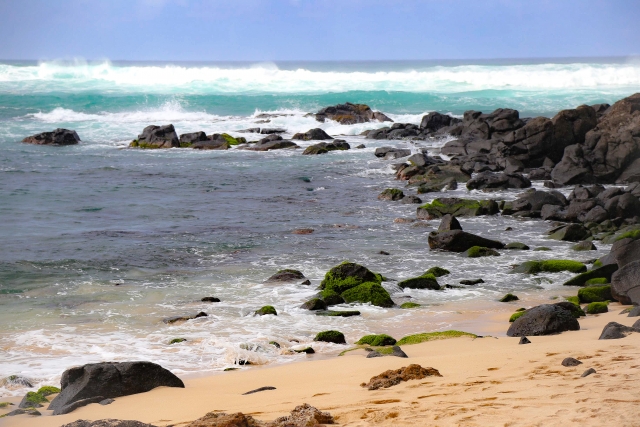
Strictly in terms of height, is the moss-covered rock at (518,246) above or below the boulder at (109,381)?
below

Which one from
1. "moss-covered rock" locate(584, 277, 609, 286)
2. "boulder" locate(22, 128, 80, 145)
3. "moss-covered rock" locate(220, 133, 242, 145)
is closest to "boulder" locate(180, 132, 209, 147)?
"moss-covered rock" locate(220, 133, 242, 145)

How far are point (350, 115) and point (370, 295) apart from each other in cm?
3380

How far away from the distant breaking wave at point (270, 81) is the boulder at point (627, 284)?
187 feet

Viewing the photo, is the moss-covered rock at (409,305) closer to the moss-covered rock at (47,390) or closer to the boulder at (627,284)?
the boulder at (627,284)

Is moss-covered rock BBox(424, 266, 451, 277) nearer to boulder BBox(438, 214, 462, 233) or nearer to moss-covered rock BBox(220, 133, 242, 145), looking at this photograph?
boulder BBox(438, 214, 462, 233)

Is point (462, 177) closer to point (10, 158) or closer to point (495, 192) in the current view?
point (495, 192)

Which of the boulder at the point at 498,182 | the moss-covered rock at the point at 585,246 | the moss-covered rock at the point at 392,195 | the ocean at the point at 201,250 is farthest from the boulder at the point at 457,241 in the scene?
the boulder at the point at 498,182

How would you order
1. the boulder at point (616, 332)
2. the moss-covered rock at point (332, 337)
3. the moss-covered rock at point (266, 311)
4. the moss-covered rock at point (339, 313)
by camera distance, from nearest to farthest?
the boulder at point (616, 332) < the moss-covered rock at point (332, 337) < the moss-covered rock at point (266, 311) < the moss-covered rock at point (339, 313)

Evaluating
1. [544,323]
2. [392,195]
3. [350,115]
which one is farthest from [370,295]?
[350,115]

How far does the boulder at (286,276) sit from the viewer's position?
13.9 meters

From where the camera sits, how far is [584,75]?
71.5 m

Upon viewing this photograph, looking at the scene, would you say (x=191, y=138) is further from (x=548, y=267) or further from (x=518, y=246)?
(x=548, y=267)

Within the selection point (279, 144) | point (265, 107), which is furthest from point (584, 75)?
point (279, 144)

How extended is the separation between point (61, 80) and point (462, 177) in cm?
5588
